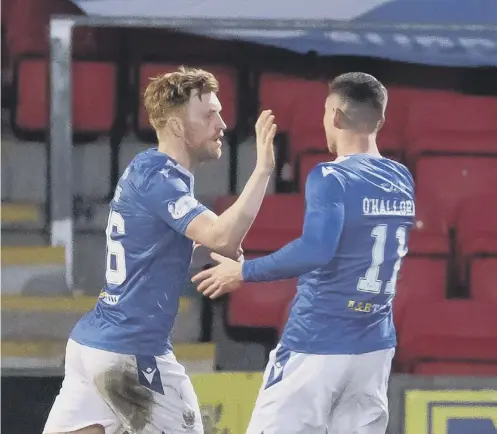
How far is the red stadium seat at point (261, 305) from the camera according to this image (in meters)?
3.25

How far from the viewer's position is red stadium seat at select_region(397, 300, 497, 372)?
10.7ft

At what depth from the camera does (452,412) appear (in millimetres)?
3184

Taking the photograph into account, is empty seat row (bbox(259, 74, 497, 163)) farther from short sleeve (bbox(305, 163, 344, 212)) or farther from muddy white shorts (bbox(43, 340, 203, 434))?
muddy white shorts (bbox(43, 340, 203, 434))

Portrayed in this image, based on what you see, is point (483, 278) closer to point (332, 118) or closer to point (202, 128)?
point (332, 118)

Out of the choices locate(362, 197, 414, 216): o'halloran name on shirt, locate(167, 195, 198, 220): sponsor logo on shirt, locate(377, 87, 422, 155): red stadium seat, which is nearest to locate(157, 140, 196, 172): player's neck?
locate(167, 195, 198, 220): sponsor logo on shirt

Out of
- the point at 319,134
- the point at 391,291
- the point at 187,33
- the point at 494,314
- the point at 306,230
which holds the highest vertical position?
the point at 187,33

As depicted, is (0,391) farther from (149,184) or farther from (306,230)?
(306,230)

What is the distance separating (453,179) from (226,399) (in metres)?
1.17

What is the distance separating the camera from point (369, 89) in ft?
7.73

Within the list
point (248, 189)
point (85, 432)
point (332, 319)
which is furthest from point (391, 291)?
point (85, 432)

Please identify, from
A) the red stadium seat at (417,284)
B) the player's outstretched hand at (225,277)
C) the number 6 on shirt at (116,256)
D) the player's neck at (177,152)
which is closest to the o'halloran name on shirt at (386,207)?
the player's outstretched hand at (225,277)

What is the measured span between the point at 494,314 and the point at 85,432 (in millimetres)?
1656

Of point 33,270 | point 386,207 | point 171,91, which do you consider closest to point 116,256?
point 171,91

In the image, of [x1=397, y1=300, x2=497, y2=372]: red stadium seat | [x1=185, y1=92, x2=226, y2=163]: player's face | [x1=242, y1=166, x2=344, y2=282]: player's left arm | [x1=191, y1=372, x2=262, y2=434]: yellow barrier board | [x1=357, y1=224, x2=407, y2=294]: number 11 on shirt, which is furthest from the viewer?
[x1=397, y1=300, x2=497, y2=372]: red stadium seat
